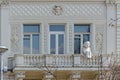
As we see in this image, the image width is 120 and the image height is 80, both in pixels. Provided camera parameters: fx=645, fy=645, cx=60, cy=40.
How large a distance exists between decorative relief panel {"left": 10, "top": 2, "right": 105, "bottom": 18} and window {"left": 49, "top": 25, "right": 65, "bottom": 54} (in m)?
0.92

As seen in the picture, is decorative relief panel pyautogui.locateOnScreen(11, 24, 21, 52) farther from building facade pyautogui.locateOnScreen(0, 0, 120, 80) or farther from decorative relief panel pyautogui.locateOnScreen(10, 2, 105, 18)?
decorative relief panel pyautogui.locateOnScreen(10, 2, 105, 18)

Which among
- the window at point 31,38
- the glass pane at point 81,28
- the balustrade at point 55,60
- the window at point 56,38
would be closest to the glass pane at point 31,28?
the window at point 31,38

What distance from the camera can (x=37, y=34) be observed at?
43.6 meters

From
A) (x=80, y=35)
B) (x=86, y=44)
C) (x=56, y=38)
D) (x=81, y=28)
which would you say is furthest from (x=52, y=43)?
(x=86, y=44)

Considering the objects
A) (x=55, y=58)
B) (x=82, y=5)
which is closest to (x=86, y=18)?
(x=82, y=5)

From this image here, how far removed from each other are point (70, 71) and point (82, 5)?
16.6 ft

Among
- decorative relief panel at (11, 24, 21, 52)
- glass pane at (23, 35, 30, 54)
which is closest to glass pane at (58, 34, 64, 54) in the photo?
glass pane at (23, 35, 30, 54)

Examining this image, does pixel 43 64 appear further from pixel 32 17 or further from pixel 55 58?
pixel 32 17

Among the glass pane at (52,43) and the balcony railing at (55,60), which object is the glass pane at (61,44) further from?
the balcony railing at (55,60)

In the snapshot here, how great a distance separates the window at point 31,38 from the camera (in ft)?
143

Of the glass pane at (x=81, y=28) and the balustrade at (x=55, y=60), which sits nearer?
the balustrade at (x=55, y=60)

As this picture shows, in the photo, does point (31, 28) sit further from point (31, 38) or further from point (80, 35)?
point (80, 35)

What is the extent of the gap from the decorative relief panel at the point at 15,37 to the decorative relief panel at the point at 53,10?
85 centimetres

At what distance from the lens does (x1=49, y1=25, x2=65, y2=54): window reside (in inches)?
1713
